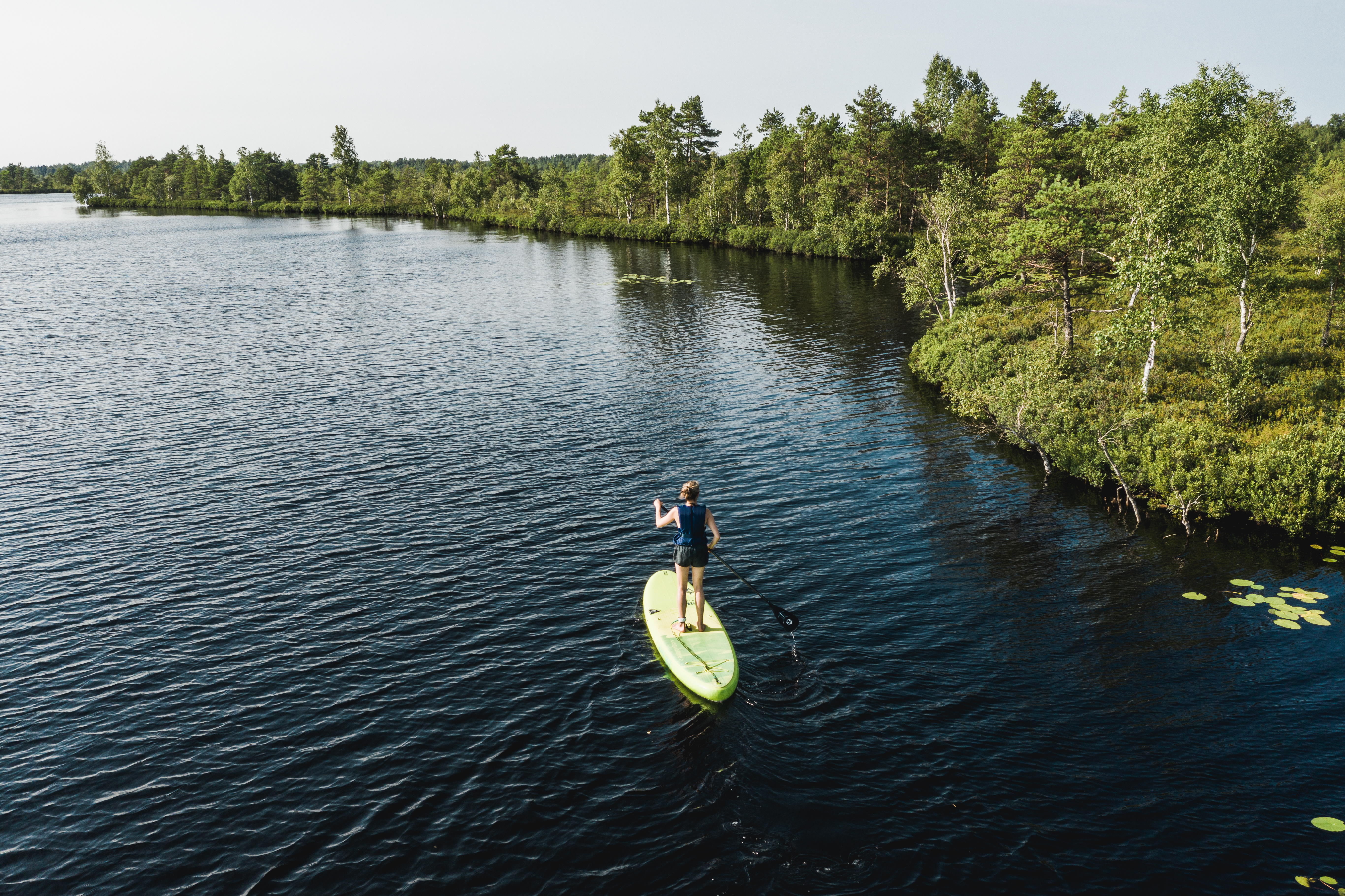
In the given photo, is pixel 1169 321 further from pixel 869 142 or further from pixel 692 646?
pixel 869 142

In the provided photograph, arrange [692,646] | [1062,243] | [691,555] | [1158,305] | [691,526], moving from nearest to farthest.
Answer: [691,526] < [691,555] < [692,646] < [1158,305] < [1062,243]

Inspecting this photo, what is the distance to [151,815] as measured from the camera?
14430mm

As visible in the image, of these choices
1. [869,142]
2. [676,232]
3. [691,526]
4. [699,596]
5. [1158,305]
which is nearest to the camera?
[691,526]

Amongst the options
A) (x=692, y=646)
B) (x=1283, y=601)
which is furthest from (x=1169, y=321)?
(x=692, y=646)

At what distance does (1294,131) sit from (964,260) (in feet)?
78.6

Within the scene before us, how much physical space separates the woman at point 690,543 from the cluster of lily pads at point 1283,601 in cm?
1464

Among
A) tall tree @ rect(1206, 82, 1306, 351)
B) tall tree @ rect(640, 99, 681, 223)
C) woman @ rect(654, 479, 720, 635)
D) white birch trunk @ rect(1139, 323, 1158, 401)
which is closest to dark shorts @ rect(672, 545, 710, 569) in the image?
woman @ rect(654, 479, 720, 635)

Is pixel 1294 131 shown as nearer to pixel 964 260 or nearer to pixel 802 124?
pixel 964 260

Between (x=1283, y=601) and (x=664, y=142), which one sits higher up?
(x=664, y=142)

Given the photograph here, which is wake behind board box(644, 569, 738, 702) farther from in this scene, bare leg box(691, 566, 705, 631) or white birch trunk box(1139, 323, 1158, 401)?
white birch trunk box(1139, 323, 1158, 401)

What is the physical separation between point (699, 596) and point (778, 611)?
6.89ft

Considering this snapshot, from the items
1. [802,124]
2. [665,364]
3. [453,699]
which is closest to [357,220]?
[802,124]

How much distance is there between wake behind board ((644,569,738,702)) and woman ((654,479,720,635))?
1.14 ft

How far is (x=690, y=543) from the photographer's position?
59.4 ft
